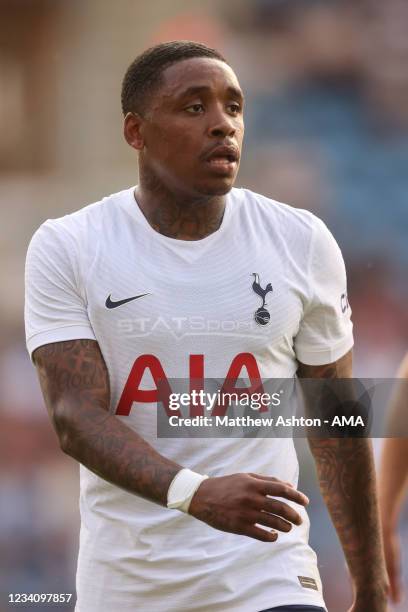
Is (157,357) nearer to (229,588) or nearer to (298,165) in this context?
(229,588)

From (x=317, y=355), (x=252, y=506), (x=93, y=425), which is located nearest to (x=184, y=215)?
(x=317, y=355)

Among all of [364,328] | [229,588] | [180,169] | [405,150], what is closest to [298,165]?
[405,150]

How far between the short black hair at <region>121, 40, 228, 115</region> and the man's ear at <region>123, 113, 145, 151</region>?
0.07 ft

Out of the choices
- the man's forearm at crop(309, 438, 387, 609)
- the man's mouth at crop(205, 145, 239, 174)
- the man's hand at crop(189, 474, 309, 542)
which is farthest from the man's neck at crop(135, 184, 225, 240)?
the man's hand at crop(189, 474, 309, 542)

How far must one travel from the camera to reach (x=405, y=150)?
7.46 metres

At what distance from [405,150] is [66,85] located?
2.15 m

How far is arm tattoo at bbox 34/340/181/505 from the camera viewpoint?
111 inches

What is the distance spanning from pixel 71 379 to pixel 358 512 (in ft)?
2.90

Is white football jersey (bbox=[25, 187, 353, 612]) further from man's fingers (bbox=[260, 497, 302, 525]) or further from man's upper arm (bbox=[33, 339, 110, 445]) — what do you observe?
man's fingers (bbox=[260, 497, 302, 525])

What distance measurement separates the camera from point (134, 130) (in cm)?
342

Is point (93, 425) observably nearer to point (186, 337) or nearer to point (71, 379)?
point (71, 379)

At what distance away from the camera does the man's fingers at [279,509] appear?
251 cm

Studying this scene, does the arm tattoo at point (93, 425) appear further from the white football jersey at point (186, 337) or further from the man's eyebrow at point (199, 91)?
the man's eyebrow at point (199, 91)

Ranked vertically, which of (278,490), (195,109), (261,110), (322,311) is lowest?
(278,490)
